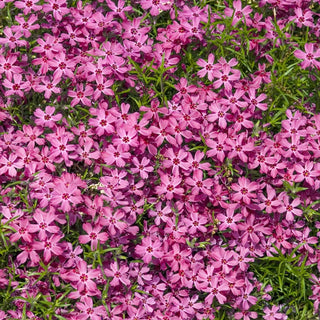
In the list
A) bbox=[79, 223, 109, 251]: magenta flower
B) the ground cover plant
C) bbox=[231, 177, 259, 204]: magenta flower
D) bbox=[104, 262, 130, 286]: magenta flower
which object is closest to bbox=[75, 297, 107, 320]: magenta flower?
the ground cover plant

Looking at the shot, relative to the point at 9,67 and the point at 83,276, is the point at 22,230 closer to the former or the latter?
the point at 83,276

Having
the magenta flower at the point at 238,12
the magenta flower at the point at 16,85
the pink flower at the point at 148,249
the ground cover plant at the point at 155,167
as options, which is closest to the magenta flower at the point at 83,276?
the ground cover plant at the point at 155,167

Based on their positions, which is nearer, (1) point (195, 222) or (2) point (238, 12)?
(1) point (195, 222)

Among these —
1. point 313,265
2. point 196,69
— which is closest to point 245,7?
point 196,69

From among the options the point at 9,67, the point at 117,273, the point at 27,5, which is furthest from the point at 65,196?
the point at 27,5

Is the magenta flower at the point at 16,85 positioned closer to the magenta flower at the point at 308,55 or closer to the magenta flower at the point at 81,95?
the magenta flower at the point at 81,95

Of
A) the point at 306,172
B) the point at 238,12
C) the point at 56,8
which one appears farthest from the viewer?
the point at 238,12

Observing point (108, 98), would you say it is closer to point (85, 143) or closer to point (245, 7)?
point (85, 143)

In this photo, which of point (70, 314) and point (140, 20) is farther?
point (140, 20)
